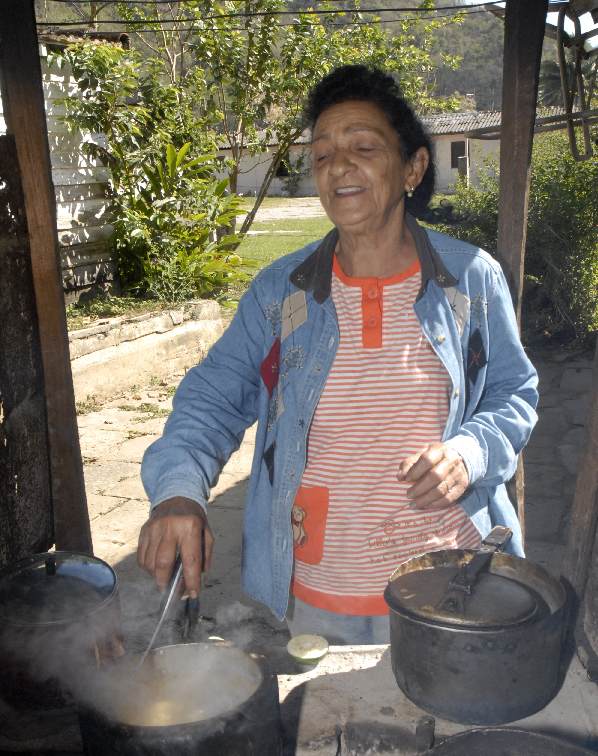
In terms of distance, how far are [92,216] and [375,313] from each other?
25.0 feet

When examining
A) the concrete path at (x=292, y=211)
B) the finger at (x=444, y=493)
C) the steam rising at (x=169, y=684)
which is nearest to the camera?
the steam rising at (x=169, y=684)

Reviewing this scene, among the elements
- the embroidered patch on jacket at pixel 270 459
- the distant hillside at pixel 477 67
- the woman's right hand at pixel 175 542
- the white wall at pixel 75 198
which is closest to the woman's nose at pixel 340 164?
the embroidered patch on jacket at pixel 270 459

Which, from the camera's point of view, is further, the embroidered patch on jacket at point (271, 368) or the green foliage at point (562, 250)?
the green foliage at point (562, 250)

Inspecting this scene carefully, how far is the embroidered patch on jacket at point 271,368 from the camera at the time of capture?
2.09 m

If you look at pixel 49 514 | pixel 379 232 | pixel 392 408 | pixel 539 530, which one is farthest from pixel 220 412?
pixel 539 530

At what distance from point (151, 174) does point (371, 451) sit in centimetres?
828

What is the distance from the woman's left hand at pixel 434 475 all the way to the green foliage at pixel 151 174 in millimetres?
7752

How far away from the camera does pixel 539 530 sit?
4754 millimetres

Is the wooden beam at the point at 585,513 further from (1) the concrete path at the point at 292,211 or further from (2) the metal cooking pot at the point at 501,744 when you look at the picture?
(1) the concrete path at the point at 292,211

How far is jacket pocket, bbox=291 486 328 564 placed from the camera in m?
2.01

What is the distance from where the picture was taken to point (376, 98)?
2.10m

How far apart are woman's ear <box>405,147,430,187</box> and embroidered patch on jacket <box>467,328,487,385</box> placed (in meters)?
0.46

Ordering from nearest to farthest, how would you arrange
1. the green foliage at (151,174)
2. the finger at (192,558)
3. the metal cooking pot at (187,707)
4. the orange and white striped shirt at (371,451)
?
the metal cooking pot at (187,707) < the finger at (192,558) < the orange and white striped shirt at (371,451) < the green foliage at (151,174)

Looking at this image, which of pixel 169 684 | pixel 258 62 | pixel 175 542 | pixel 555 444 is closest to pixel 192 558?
pixel 175 542
